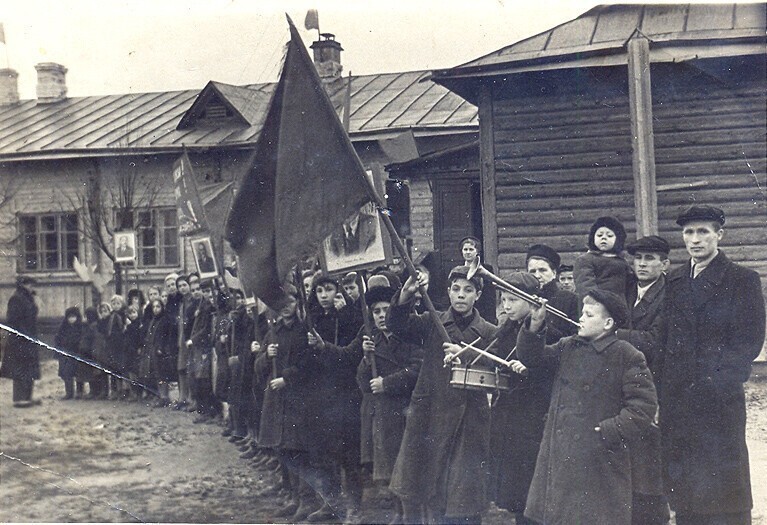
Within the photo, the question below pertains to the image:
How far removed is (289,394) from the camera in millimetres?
4539

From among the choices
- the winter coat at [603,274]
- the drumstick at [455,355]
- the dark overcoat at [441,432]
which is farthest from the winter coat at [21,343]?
the winter coat at [603,274]

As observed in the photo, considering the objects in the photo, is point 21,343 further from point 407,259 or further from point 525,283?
point 525,283

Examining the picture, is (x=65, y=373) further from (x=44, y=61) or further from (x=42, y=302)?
(x=44, y=61)

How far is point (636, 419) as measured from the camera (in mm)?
3309

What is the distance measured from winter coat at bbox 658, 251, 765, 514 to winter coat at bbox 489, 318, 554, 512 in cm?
62

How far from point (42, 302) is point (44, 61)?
68.3 inches

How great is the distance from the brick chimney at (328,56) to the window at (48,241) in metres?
2.17

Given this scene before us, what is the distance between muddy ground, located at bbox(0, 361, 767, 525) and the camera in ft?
16.0

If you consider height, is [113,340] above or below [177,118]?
below

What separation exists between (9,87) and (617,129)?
4.41m

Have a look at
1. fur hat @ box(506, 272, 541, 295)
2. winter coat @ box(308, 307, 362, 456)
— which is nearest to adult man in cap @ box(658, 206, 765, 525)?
fur hat @ box(506, 272, 541, 295)

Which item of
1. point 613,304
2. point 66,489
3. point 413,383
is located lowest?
point 66,489

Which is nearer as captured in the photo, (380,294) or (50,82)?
(380,294)

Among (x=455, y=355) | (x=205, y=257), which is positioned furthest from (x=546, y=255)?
(x=205, y=257)
